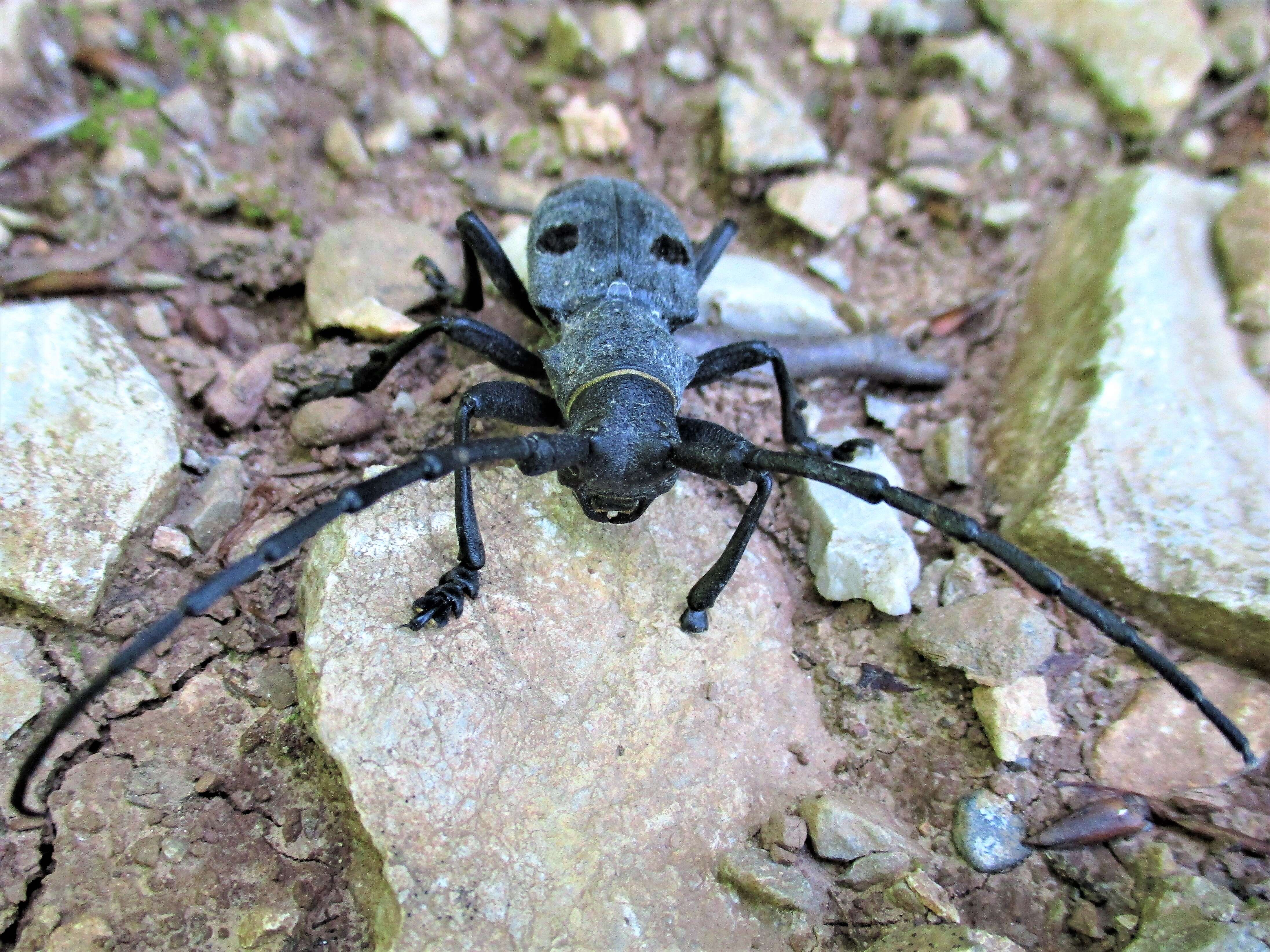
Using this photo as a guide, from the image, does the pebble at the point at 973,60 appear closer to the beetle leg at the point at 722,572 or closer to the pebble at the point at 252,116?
the beetle leg at the point at 722,572

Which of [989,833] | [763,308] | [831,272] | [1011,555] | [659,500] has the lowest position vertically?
[989,833]

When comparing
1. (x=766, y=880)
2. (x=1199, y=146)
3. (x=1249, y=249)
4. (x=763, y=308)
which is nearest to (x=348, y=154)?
(x=763, y=308)

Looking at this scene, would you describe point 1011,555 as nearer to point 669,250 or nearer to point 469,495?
point 469,495

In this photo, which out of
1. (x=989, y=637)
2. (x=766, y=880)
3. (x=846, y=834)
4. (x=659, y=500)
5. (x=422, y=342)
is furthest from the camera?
(x=422, y=342)

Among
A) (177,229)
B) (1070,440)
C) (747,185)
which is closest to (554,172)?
(747,185)

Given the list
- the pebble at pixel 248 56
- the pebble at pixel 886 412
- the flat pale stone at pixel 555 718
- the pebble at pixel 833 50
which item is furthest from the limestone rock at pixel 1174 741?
the pebble at pixel 248 56

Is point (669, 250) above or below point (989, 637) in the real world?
above

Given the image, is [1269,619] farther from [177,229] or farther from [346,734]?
[177,229]

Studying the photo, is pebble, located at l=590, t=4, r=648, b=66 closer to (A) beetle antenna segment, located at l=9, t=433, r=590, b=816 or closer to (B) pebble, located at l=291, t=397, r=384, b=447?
(B) pebble, located at l=291, t=397, r=384, b=447
